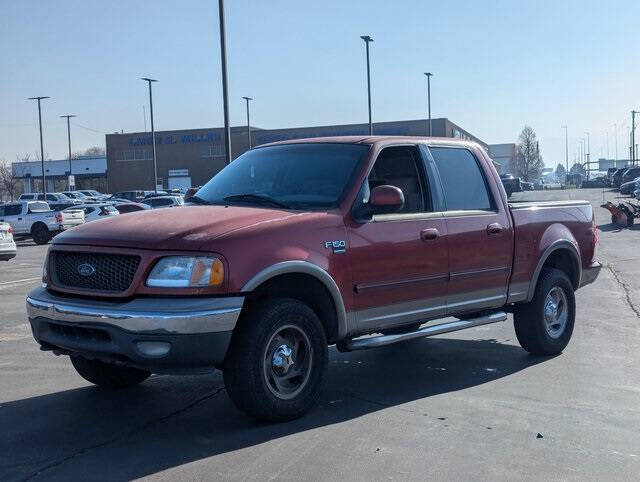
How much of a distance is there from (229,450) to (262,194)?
2147 millimetres

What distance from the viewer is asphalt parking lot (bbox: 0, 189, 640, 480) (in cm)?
472

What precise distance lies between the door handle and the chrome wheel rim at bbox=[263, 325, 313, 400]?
1.45 metres

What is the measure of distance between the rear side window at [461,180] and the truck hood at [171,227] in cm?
185

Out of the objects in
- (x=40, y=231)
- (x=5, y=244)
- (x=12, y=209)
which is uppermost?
(x=12, y=209)

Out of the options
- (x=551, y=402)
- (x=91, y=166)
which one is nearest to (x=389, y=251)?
(x=551, y=402)

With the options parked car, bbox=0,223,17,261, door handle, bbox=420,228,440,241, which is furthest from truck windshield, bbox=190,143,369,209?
parked car, bbox=0,223,17,261

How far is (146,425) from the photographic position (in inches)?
219

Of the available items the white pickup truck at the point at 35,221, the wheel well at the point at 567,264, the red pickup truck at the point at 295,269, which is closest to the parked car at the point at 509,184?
the wheel well at the point at 567,264

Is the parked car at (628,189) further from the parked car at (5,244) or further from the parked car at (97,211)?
the parked car at (5,244)

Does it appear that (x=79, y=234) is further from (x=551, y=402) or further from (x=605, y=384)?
(x=605, y=384)

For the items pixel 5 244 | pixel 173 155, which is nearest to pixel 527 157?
pixel 173 155

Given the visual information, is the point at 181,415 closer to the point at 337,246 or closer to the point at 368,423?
the point at 368,423

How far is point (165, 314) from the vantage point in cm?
496

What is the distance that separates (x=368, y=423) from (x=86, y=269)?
220 cm
